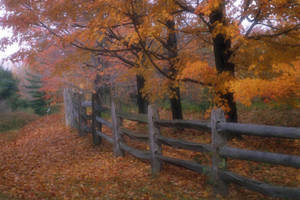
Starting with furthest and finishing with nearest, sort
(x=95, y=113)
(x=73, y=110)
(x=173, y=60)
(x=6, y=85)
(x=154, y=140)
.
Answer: (x=6, y=85), (x=73, y=110), (x=95, y=113), (x=173, y=60), (x=154, y=140)

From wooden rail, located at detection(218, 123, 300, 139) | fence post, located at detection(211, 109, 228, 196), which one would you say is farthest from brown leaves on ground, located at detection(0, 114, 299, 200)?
wooden rail, located at detection(218, 123, 300, 139)

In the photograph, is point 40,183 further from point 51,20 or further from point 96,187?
point 51,20

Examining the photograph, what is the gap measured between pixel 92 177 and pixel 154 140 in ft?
6.03

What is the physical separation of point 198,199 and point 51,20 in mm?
6635

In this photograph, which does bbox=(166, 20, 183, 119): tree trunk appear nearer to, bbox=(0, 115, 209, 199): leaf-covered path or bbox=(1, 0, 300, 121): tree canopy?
bbox=(1, 0, 300, 121): tree canopy

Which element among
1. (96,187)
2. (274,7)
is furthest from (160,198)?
(274,7)

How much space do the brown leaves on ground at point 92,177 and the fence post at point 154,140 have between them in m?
0.25

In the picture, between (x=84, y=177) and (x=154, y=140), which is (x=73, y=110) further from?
(x=154, y=140)

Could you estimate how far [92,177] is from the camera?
6.90 metres

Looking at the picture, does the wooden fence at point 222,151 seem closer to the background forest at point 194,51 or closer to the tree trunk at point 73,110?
the background forest at point 194,51

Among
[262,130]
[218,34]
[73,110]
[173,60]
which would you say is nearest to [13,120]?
[73,110]

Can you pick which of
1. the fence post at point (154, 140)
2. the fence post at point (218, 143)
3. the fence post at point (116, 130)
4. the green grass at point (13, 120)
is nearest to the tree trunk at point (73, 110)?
the fence post at point (116, 130)

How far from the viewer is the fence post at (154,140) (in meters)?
6.53

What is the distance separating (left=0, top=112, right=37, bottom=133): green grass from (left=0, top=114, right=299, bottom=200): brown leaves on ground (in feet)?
25.1
